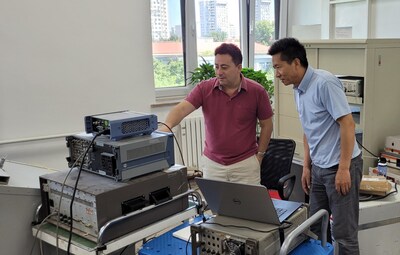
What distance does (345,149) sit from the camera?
6.33 ft

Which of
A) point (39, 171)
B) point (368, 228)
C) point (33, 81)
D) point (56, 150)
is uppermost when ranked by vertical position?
point (33, 81)

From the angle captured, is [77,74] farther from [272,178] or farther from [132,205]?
[132,205]

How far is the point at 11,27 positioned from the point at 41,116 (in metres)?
0.73

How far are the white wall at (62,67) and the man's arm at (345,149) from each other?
232 cm

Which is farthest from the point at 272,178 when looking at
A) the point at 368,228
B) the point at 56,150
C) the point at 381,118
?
the point at 56,150

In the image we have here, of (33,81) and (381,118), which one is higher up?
(33,81)

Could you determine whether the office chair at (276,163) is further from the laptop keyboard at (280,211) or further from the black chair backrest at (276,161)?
the laptop keyboard at (280,211)

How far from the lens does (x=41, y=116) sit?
339 cm

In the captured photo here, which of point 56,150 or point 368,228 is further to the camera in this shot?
point 56,150

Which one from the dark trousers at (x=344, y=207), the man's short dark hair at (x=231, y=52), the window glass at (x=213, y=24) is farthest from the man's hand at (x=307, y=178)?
the window glass at (x=213, y=24)

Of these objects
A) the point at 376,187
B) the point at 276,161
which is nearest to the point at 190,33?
Answer: the point at 276,161

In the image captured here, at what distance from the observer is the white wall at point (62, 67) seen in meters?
3.23

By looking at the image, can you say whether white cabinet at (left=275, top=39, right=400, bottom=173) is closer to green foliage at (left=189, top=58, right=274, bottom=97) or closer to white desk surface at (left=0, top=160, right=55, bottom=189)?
green foliage at (left=189, top=58, right=274, bottom=97)

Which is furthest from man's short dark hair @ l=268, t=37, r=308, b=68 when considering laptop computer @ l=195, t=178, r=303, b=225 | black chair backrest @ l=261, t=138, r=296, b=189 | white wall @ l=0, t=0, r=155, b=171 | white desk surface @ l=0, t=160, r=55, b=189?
white wall @ l=0, t=0, r=155, b=171
